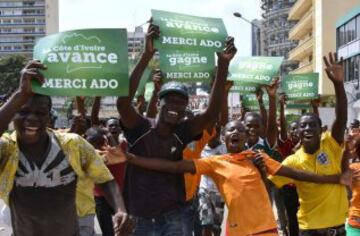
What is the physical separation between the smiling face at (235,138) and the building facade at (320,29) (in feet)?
145

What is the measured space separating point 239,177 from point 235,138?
38 cm

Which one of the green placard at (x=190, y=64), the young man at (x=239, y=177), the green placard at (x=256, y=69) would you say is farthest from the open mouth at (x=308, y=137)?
the green placard at (x=256, y=69)

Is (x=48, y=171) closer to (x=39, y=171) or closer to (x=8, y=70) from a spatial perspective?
(x=39, y=171)

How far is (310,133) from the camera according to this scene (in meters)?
5.74

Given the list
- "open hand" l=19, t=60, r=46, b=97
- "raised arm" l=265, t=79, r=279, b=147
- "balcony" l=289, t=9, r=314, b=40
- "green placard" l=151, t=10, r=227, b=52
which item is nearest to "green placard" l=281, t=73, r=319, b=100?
"raised arm" l=265, t=79, r=279, b=147

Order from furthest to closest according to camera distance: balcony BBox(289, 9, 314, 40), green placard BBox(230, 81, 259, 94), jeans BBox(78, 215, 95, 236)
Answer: balcony BBox(289, 9, 314, 40)
green placard BBox(230, 81, 259, 94)
jeans BBox(78, 215, 95, 236)

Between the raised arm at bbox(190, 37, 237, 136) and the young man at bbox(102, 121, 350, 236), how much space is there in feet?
0.84

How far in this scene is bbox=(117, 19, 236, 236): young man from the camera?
473 cm

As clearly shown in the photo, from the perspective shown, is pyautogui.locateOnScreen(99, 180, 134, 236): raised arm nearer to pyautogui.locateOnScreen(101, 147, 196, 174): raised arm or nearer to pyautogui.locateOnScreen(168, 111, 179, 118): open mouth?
pyautogui.locateOnScreen(101, 147, 196, 174): raised arm

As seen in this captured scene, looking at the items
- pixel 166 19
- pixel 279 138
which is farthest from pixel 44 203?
pixel 279 138

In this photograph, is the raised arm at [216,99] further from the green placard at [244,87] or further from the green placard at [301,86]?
the green placard at [301,86]

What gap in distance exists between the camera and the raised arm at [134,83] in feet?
15.7

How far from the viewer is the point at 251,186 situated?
4.92 m

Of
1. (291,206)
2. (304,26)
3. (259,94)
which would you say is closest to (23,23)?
(304,26)
